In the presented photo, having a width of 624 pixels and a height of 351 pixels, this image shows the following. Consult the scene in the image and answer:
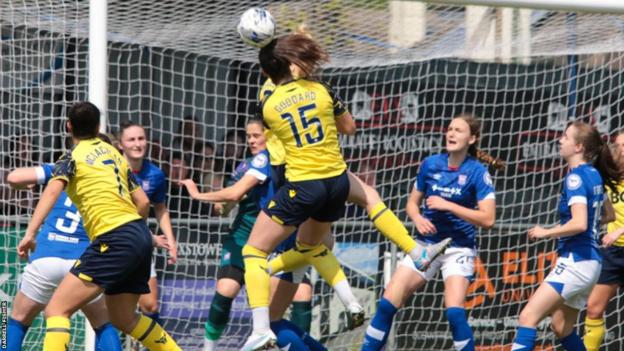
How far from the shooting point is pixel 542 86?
471 inches

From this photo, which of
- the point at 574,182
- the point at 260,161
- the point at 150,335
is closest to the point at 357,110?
the point at 260,161

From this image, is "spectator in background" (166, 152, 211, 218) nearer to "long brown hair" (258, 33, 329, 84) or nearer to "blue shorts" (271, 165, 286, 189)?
"blue shorts" (271, 165, 286, 189)

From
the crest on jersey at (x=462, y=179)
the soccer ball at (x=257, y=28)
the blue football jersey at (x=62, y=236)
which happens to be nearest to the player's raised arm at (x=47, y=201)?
the blue football jersey at (x=62, y=236)

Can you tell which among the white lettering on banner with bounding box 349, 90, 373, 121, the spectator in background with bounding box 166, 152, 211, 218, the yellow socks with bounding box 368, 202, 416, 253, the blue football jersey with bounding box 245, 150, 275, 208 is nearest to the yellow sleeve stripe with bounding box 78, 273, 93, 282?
the yellow socks with bounding box 368, 202, 416, 253

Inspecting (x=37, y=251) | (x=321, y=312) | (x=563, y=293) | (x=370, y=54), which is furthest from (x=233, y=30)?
(x=563, y=293)

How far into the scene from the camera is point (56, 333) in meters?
7.29

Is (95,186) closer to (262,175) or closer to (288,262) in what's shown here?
(288,262)

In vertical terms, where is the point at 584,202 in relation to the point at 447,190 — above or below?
above

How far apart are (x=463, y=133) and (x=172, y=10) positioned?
3104 millimetres

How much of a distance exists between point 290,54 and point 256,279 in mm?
1467

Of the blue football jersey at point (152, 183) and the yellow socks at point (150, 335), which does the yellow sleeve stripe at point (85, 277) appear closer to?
the yellow socks at point (150, 335)

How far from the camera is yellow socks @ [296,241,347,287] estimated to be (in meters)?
8.20

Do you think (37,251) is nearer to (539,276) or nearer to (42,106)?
(42,106)

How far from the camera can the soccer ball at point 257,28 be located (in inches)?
296
